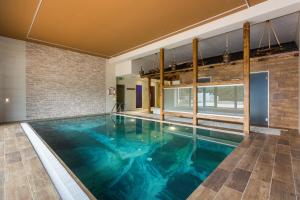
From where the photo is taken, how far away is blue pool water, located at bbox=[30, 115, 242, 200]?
1993mm

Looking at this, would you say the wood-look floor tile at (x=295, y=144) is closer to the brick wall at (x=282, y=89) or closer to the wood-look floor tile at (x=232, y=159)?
the wood-look floor tile at (x=232, y=159)

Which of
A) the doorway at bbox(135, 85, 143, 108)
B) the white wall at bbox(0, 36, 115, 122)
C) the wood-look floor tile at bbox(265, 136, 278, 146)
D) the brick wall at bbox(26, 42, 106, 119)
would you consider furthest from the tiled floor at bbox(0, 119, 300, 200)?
the doorway at bbox(135, 85, 143, 108)

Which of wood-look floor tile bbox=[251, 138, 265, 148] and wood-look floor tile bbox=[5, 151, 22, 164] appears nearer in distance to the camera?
wood-look floor tile bbox=[5, 151, 22, 164]

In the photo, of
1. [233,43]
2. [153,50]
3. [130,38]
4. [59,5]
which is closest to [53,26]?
[59,5]

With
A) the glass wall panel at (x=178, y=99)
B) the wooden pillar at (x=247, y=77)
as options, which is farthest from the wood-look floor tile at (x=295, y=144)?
the glass wall panel at (x=178, y=99)

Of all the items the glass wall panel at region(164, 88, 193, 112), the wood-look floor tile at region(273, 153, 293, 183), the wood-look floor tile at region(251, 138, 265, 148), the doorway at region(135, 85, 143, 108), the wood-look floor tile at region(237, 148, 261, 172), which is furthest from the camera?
the doorway at region(135, 85, 143, 108)

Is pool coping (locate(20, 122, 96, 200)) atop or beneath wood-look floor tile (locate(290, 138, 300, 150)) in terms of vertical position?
→ beneath

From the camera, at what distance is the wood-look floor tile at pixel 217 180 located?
1807mm

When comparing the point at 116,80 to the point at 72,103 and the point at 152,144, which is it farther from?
the point at 152,144

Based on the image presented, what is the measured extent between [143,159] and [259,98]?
5.41 meters

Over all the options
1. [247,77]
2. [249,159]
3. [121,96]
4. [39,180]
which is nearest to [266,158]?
[249,159]

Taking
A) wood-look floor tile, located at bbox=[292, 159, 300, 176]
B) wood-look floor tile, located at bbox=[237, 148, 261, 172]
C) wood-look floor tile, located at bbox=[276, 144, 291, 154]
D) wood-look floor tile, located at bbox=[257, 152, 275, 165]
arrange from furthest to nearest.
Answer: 1. wood-look floor tile, located at bbox=[276, 144, 291, 154]
2. wood-look floor tile, located at bbox=[257, 152, 275, 165]
3. wood-look floor tile, located at bbox=[237, 148, 261, 172]
4. wood-look floor tile, located at bbox=[292, 159, 300, 176]

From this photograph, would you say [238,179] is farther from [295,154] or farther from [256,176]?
[295,154]

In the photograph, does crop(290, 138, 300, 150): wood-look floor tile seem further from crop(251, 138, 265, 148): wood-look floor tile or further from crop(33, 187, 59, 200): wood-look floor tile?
crop(33, 187, 59, 200): wood-look floor tile
